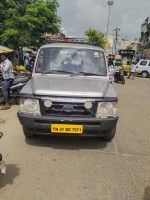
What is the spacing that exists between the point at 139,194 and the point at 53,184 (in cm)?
113

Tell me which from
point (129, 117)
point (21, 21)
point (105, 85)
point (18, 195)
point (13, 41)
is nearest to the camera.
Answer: point (18, 195)

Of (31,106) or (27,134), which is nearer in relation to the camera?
(31,106)

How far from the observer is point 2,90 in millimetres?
7711

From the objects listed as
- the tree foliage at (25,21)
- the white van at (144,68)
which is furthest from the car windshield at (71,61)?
the white van at (144,68)

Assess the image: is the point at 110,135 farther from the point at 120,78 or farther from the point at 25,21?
the point at 120,78

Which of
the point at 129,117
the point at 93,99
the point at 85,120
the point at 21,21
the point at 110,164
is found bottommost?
the point at 129,117

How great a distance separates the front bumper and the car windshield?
1.40 metres

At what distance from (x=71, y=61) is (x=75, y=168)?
8.14ft

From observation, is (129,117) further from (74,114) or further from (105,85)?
(74,114)

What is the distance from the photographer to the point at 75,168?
3855 millimetres

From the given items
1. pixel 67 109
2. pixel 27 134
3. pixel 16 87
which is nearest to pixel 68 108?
Result: pixel 67 109

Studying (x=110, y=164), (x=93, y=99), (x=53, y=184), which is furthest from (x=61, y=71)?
(x=53, y=184)

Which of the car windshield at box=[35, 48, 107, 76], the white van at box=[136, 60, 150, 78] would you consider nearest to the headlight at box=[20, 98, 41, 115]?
the car windshield at box=[35, 48, 107, 76]

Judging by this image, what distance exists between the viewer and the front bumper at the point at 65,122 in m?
4.17
